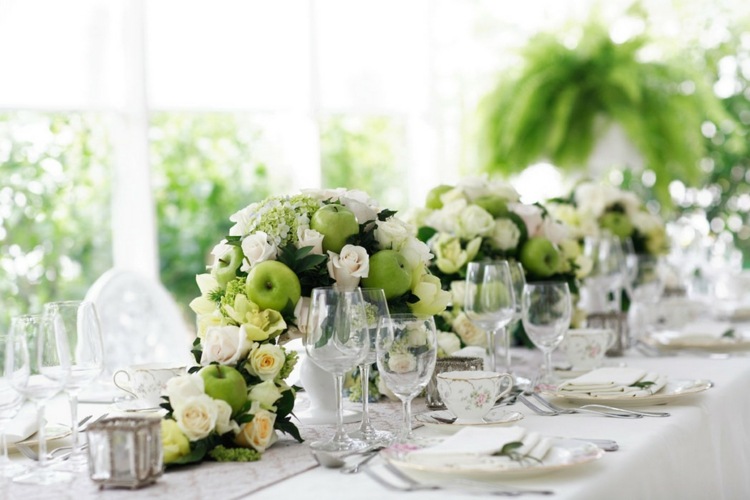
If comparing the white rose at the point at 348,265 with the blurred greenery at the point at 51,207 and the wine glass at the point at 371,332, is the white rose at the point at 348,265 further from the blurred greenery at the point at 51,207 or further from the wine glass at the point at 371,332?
the blurred greenery at the point at 51,207

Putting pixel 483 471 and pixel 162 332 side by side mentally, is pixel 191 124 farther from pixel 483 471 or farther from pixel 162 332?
pixel 483 471

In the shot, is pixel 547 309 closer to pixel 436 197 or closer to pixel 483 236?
pixel 483 236

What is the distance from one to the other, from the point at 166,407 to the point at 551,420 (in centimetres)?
59

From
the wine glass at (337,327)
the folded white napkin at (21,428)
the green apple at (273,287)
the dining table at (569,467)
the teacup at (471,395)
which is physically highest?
the green apple at (273,287)

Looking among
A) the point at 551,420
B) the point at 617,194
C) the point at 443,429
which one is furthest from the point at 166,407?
the point at 617,194

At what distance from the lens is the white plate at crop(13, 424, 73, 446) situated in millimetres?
1468

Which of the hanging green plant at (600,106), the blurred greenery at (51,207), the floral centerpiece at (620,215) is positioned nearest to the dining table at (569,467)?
the floral centerpiece at (620,215)

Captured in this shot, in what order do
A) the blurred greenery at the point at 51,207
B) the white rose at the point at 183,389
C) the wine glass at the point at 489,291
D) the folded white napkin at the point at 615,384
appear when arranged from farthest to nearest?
the blurred greenery at the point at 51,207
the wine glass at the point at 489,291
the folded white napkin at the point at 615,384
the white rose at the point at 183,389

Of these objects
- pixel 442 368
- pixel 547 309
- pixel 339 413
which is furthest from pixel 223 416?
pixel 547 309

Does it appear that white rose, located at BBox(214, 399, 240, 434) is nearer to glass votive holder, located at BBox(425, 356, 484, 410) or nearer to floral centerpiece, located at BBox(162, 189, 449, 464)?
floral centerpiece, located at BBox(162, 189, 449, 464)

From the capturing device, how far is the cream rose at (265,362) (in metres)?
1.43

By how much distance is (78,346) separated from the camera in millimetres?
1364

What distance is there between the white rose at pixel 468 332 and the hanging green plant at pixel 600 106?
2.15 metres

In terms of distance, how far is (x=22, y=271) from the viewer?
468 cm
